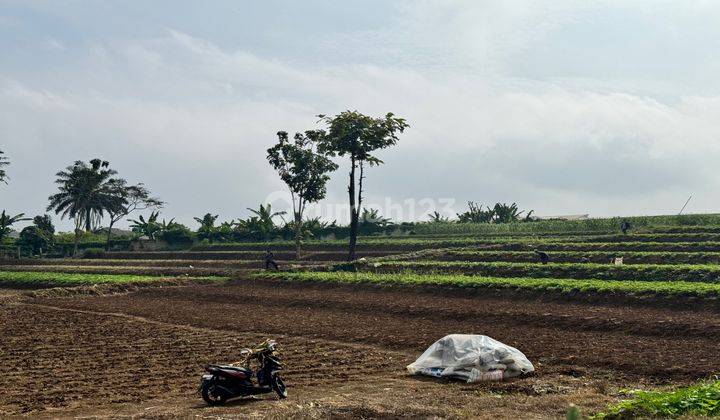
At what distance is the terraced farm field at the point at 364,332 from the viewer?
15039mm

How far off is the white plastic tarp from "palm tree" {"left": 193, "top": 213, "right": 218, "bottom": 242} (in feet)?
234

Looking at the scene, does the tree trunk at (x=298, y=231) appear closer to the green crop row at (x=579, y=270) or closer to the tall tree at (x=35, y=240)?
the green crop row at (x=579, y=270)

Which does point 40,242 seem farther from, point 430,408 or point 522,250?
point 430,408

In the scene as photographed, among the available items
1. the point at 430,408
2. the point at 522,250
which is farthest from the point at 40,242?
the point at 430,408

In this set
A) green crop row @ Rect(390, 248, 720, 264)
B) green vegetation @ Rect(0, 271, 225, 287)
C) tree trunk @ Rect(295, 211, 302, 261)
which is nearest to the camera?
green crop row @ Rect(390, 248, 720, 264)

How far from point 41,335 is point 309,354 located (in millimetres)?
9522

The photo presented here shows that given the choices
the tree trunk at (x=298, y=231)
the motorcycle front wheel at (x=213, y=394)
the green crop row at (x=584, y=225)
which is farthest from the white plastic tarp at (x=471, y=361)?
the green crop row at (x=584, y=225)

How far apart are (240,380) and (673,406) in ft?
23.3

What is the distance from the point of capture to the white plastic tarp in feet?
55.5

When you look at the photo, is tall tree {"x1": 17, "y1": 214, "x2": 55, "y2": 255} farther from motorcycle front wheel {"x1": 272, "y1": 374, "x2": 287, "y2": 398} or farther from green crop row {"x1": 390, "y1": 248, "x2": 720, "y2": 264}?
motorcycle front wheel {"x1": 272, "y1": 374, "x2": 287, "y2": 398}

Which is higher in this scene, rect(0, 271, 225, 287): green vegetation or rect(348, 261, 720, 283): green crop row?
rect(348, 261, 720, 283): green crop row

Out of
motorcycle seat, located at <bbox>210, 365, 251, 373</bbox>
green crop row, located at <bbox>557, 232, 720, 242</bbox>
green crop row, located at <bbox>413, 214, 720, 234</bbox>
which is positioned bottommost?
motorcycle seat, located at <bbox>210, 365, 251, 373</bbox>

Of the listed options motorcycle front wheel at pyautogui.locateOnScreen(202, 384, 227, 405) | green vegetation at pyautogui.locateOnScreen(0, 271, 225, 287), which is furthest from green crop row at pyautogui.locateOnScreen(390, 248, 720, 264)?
motorcycle front wheel at pyautogui.locateOnScreen(202, 384, 227, 405)

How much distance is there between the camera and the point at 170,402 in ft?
48.6
